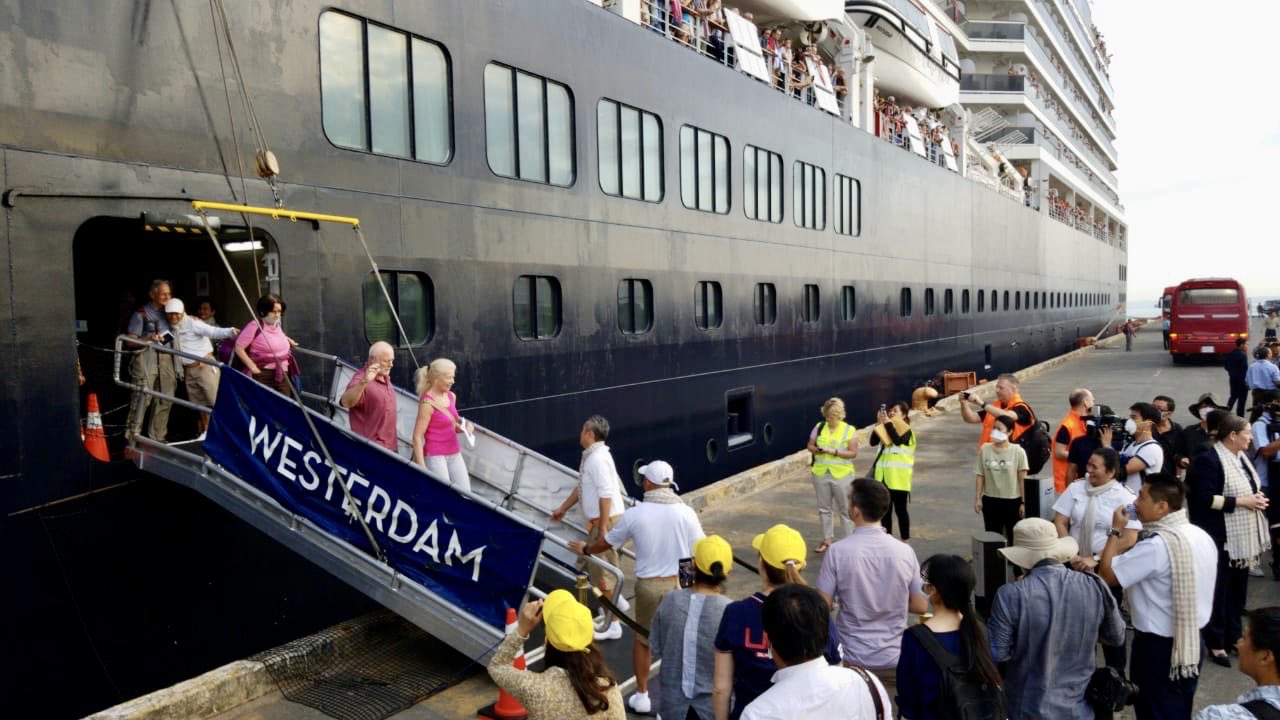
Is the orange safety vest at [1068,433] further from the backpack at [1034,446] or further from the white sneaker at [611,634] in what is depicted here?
the white sneaker at [611,634]

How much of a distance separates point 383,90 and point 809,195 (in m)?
10.3

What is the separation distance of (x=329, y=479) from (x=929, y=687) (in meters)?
3.83

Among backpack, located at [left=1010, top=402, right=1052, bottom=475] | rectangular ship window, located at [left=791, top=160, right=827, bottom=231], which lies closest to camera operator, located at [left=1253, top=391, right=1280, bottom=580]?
backpack, located at [left=1010, top=402, right=1052, bottom=475]

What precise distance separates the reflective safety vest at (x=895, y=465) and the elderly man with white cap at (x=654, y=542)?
3.56 m

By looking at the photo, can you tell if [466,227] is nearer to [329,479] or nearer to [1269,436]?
[329,479]

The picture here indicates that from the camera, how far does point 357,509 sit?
18.4 ft

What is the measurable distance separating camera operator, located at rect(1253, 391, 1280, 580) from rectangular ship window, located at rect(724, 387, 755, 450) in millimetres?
7292

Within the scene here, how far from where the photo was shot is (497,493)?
26.9 feet

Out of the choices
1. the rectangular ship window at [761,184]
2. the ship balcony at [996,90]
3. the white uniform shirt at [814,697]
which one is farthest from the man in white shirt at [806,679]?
the ship balcony at [996,90]

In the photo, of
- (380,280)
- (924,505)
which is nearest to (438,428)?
(380,280)

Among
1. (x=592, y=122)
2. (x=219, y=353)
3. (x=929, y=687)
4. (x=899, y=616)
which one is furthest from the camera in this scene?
(x=592, y=122)

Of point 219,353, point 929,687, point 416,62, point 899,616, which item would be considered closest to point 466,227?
point 416,62

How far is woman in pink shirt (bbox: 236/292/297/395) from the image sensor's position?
21.2 ft

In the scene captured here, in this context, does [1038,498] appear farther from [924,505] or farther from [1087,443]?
[924,505]
